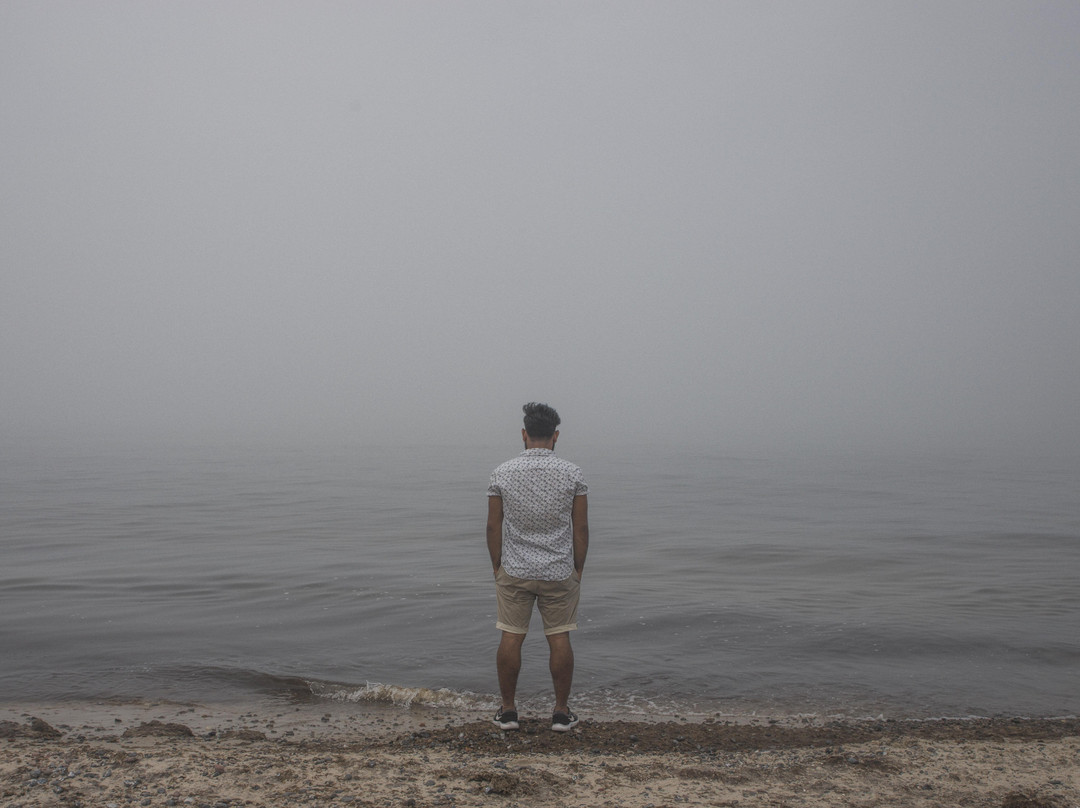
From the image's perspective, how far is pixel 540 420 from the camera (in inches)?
187

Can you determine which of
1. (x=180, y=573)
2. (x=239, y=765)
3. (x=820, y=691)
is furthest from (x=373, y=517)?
(x=239, y=765)

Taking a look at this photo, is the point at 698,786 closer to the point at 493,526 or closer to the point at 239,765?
the point at 493,526

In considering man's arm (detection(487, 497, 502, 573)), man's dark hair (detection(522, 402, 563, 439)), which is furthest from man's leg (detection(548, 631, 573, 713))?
man's dark hair (detection(522, 402, 563, 439))

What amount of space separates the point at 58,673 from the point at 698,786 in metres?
5.31

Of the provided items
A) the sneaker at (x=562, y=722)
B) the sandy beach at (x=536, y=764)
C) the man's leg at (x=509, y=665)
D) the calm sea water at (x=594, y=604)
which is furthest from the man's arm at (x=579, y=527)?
the calm sea water at (x=594, y=604)

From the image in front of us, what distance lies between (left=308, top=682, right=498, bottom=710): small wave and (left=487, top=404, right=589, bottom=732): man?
120 cm

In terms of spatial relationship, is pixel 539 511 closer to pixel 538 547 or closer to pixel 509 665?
pixel 538 547

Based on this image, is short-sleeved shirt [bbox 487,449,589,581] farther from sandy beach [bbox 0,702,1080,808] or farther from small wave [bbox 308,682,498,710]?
small wave [bbox 308,682,498,710]

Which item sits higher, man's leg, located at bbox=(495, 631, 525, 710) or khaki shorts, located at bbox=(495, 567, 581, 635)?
khaki shorts, located at bbox=(495, 567, 581, 635)

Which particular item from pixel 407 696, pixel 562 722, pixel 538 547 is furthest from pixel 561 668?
pixel 407 696

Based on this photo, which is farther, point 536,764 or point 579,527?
point 579,527

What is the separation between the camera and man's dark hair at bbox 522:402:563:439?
15.5 feet

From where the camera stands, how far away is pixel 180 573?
435 inches

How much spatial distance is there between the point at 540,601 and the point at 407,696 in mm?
1818
